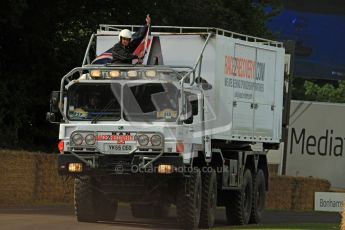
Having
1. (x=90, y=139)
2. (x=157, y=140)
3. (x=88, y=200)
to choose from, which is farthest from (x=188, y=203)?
(x=90, y=139)

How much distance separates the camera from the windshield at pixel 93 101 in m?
19.5

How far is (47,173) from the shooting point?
92.9 feet

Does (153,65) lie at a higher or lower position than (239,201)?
higher

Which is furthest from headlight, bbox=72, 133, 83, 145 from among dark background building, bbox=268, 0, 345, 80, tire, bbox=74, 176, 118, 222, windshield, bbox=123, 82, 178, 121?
dark background building, bbox=268, 0, 345, 80

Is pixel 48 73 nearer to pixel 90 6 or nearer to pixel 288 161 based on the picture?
pixel 90 6

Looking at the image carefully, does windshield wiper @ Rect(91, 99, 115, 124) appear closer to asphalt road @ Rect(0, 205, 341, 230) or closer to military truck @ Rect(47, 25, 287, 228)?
military truck @ Rect(47, 25, 287, 228)

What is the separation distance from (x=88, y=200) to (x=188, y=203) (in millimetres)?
2023

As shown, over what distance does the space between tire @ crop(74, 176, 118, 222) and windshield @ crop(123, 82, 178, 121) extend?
1.68 meters

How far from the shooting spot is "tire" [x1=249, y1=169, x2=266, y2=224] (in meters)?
24.6

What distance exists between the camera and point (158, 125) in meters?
19.1

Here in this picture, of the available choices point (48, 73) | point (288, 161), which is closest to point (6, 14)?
point (48, 73)

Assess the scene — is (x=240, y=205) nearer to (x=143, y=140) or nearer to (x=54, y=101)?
(x=143, y=140)

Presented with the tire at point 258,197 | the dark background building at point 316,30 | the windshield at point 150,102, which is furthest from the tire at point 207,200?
the dark background building at point 316,30

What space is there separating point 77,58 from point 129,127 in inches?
601
